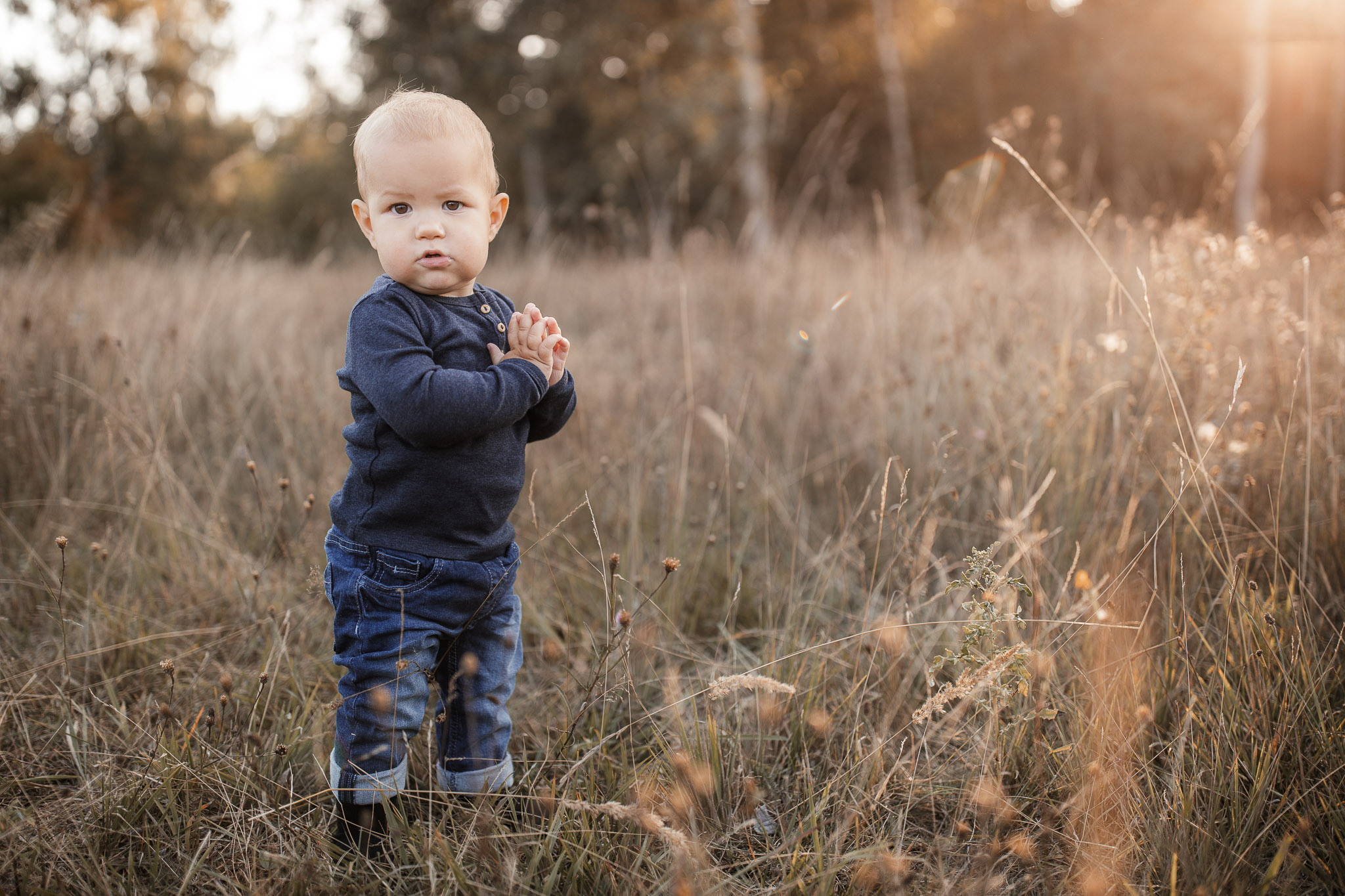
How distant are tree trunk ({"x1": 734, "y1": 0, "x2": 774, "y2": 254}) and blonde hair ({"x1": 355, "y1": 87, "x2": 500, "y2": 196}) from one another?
26.9 ft

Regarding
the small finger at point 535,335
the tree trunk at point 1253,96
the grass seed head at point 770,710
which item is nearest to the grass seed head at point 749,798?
the grass seed head at point 770,710

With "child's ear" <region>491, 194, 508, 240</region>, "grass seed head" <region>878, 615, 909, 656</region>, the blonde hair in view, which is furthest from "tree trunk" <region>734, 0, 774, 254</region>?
the blonde hair

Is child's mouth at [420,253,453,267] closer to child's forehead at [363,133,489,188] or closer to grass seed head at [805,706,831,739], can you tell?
child's forehead at [363,133,489,188]

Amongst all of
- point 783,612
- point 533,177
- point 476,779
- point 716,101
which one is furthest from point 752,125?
point 476,779

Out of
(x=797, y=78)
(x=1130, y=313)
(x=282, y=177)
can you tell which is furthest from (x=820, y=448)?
(x=282, y=177)

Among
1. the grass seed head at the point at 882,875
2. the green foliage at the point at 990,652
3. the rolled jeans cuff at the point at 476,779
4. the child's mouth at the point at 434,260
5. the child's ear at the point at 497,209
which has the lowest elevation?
the grass seed head at the point at 882,875

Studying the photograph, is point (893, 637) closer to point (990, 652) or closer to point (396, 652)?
point (990, 652)

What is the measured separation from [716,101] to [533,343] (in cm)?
1072

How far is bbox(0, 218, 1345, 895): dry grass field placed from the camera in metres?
1.32

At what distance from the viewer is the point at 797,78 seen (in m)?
15.9

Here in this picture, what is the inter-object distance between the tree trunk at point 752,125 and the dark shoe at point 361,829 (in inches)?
338

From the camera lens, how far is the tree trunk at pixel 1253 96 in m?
9.58

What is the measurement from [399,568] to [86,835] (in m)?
0.73

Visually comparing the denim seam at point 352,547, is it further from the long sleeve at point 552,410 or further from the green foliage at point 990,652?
the green foliage at point 990,652
